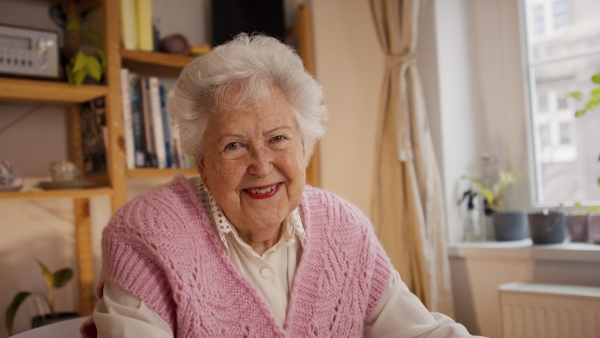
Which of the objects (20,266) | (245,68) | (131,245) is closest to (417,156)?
(245,68)

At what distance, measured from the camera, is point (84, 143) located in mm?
2137

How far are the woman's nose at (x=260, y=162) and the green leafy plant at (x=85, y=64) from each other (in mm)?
992

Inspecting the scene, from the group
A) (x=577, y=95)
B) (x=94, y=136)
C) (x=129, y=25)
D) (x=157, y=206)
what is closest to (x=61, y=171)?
(x=94, y=136)

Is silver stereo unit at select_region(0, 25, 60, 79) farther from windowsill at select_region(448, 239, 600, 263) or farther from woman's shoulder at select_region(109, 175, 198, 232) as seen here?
windowsill at select_region(448, 239, 600, 263)

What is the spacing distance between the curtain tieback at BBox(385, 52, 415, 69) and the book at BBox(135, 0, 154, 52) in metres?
0.95

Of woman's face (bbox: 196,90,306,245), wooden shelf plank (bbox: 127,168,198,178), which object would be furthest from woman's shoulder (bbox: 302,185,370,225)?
wooden shelf plank (bbox: 127,168,198,178)

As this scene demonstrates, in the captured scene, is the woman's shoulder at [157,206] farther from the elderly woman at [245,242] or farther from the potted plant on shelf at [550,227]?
the potted plant on shelf at [550,227]

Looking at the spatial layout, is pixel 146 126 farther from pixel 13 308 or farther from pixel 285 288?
pixel 285 288

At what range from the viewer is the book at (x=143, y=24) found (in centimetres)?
210

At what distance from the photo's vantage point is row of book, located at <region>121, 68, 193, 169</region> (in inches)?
80.6

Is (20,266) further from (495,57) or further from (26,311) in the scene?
(495,57)

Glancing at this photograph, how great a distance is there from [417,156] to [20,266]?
1.56 metres

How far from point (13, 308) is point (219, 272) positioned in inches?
43.3

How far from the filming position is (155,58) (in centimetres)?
213
